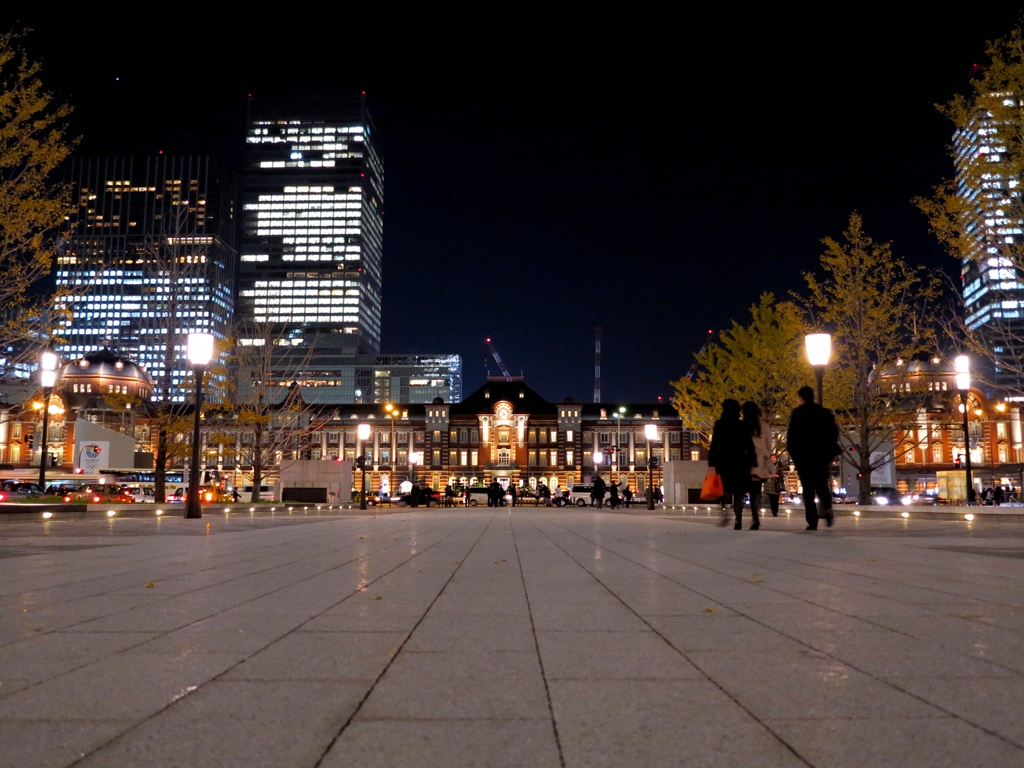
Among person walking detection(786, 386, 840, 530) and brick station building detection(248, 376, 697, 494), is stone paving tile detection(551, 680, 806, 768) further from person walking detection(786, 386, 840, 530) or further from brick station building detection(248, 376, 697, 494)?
brick station building detection(248, 376, 697, 494)

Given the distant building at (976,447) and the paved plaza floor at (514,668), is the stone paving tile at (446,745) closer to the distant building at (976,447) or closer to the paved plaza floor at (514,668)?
the paved plaza floor at (514,668)

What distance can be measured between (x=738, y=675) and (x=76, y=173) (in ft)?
707

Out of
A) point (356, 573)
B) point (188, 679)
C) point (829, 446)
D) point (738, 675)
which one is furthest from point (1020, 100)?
point (188, 679)

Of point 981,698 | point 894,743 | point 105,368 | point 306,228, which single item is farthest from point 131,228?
point 894,743

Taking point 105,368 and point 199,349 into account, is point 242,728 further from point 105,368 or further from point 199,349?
point 105,368

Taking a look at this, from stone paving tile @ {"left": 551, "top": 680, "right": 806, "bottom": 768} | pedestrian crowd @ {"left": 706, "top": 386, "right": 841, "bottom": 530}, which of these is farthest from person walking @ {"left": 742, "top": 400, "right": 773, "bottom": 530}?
stone paving tile @ {"left": 551, "top": 680, "right": 806, "bottom": 768}

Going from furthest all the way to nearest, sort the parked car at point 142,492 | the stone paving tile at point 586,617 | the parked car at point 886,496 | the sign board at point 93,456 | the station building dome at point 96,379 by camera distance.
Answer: the station building dome at point 96,379, the parked car at point 142,492, the parked car at point 886,496, the sign board at point 93,456, the stone paving tile at point 586,617

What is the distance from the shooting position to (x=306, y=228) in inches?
7436

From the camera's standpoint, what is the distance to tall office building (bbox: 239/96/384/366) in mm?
188125

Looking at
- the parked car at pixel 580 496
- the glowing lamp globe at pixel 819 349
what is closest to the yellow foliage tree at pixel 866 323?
the glowing lamp globe at pixel 819 349

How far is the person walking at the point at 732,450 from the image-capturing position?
12.3m

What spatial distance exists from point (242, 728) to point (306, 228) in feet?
643

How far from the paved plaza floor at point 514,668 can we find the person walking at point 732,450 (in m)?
5.41

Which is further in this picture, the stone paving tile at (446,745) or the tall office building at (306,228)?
the tall office building at (306,228)
